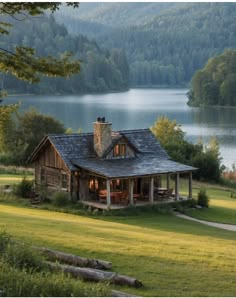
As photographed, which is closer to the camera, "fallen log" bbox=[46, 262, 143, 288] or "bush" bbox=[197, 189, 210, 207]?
"fallen log" bbox=[46, 262, 143, 288]

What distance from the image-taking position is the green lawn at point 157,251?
13.6 meters

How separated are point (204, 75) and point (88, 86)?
5321 centimetres

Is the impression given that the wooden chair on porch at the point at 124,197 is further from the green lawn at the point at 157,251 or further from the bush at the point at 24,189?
the green lawn at the point at 157,251

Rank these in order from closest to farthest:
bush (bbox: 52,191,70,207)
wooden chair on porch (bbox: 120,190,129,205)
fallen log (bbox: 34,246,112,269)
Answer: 1. fallen log (bbox: 34,246,112,269)
2. bush (bbox: 52,191,70,207)
3. wooden chair on porch (bbox: 120,190,129,205)

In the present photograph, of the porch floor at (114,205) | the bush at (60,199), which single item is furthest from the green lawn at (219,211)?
the bush at (60,199)

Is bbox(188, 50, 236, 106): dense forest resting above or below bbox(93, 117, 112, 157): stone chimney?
above

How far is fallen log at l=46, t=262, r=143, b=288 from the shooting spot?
12914mm

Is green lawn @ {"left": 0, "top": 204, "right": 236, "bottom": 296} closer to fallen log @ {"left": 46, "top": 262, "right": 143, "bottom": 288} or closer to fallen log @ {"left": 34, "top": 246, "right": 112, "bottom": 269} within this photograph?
fallen log @ {"left": 46, "top": 262, "right": 143, "bottom": 288}

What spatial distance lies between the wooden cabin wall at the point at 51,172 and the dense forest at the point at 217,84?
95.2m

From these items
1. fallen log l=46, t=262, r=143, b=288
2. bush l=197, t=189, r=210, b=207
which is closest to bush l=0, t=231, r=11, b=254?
fallen log l=46, t=262, r=143, b=288

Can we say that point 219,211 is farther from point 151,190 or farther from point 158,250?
point 158,250

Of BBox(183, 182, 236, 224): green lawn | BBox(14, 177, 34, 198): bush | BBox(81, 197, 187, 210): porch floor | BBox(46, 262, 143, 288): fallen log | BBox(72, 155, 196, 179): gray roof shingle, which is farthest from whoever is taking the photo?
BBox(14, 177, 34, 198): bush

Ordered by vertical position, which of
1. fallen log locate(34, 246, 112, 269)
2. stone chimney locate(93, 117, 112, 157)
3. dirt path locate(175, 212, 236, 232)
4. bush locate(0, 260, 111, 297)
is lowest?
dirt path locate(175, 212, 236, 232)

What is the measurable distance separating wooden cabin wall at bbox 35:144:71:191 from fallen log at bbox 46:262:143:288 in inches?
789
